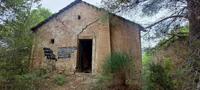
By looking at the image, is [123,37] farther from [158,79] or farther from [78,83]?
[158,79]

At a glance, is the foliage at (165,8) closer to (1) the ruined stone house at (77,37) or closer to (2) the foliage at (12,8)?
(1) the ruined stone house at (77,37)

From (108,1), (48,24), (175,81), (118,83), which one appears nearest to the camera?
(175,81)

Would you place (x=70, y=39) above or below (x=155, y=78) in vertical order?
above

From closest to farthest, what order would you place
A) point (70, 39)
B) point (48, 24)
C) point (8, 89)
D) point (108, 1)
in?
1. point (8, 89)
2. point (108, 1)
3. point (70, 39)
4. point (48, 24)

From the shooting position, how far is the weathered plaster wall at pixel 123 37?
734cm

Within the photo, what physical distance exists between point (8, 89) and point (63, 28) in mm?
4390

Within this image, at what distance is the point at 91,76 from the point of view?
680 cm

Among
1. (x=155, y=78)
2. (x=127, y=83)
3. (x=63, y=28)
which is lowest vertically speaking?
(x=127, y=83)

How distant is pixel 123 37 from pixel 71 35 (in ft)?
10.5

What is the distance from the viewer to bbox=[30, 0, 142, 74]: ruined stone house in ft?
23.9

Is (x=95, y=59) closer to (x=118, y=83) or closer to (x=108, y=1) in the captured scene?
(x=118, y=83)

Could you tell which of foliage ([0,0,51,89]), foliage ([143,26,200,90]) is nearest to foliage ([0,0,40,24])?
foliage ([0,0,51,89])

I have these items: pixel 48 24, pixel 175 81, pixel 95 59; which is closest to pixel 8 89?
pixel 95 59

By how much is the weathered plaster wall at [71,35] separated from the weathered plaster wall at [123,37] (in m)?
0.44
